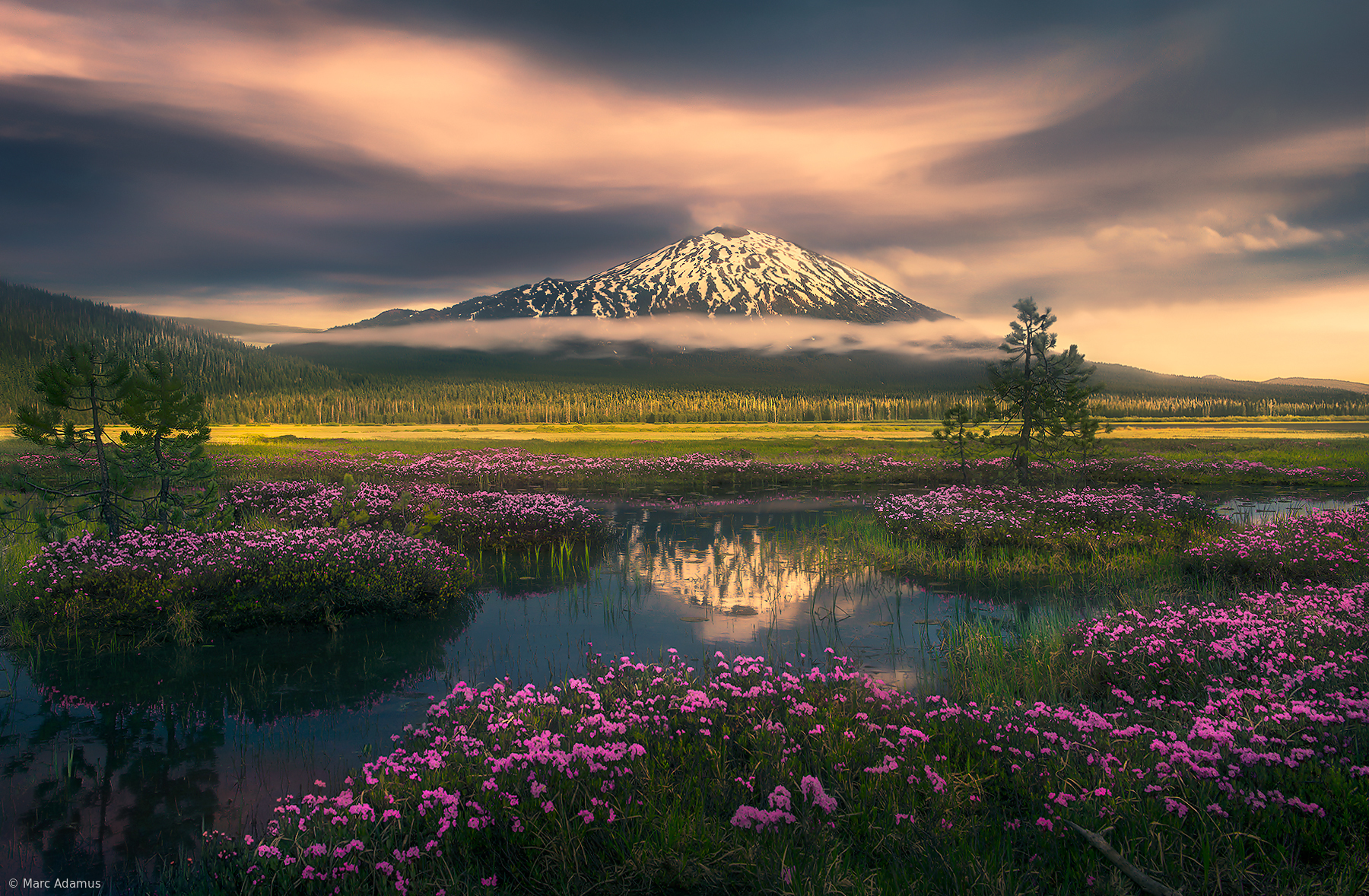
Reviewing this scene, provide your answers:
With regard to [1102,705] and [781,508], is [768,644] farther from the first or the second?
[781,508]

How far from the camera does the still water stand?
248 inches

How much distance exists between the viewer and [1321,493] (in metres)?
30.2

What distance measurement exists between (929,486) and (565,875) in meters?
32.6

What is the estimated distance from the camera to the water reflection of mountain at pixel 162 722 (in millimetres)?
5938

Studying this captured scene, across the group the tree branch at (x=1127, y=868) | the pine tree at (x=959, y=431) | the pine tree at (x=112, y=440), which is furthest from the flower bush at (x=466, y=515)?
the tree branch at (x=1127, y=868)

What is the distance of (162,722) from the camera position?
8.27m

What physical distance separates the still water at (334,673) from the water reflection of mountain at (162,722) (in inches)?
1.0

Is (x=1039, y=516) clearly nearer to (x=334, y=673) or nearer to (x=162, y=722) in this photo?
(x=334, y=673)

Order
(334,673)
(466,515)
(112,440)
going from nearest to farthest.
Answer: (334,673), (112,440), (466,515)

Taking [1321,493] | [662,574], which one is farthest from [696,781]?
[1321,493]

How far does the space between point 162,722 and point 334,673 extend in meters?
2.10

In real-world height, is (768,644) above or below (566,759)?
below

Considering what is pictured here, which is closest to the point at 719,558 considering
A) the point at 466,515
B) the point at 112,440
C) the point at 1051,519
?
the point at 466,515

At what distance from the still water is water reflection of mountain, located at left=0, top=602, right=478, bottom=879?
0.08 feet
